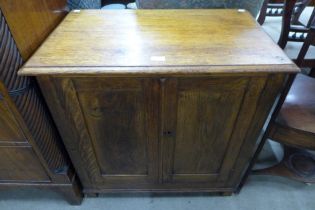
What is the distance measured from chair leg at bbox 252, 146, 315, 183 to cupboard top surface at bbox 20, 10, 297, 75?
78cm

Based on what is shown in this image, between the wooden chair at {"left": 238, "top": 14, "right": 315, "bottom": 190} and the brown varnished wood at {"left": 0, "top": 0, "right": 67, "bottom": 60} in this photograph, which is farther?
the wooden chair at {"left": 238, "top": 14, "right": 315, "bottom": 190}

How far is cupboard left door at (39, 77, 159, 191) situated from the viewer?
0.74m

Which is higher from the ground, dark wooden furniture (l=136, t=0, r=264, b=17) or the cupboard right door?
dark wooden furniture (l=136, t=0, r=264, b=17)

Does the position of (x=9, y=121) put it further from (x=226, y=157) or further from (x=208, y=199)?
(x=208, y=199)

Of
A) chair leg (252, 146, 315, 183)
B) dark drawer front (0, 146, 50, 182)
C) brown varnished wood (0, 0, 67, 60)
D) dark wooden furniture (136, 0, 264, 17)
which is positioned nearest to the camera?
brown varnished wood (0, 0, 67, 60)

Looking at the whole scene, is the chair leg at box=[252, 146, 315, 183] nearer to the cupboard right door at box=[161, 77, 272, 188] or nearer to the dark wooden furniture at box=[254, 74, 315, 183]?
the dark wooden furniture at box=[254, 74, 315, 183]

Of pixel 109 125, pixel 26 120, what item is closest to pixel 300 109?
pixel 109 125

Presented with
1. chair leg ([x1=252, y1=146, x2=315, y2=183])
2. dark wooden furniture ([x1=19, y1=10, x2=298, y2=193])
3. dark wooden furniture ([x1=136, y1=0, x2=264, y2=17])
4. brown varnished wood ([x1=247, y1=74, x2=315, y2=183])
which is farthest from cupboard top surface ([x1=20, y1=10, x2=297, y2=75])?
chair leg ([x1=252, y1=146, x2=315, y2=183])

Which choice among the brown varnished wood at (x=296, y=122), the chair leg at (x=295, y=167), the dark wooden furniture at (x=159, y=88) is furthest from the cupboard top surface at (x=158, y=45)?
the chair leg at (x=295, y=167)

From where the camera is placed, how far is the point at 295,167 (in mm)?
1292

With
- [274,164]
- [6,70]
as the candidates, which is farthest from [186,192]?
[6,70]

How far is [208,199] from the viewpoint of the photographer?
48.8 inches

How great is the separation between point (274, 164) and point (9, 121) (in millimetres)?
1441

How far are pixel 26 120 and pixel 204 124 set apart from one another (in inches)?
25.7
